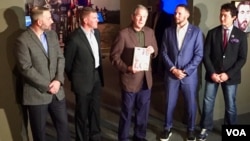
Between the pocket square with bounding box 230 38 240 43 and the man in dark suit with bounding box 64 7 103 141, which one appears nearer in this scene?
the man in dark suit with bounding box 64 7 103 141

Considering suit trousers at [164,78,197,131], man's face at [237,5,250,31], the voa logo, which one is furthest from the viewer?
man's face at [237,5,250,31]

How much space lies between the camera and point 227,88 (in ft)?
11.2

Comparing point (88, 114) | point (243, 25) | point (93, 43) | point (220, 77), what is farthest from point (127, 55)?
point (243, 25)

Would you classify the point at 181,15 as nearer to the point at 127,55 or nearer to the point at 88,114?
the point at 127,55

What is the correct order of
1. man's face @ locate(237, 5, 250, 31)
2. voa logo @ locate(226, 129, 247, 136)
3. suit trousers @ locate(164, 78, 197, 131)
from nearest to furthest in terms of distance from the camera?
voa logo @ locate(226, 129, 247, 136) → suit trousers @ locate(164, 78, 197, 131) → man's face @ locate(237, 5, 250, 31)

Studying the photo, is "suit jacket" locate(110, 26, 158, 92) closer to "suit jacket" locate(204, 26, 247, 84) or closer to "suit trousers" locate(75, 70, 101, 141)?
"suit trousers" locate(75, 70, 101, 141)

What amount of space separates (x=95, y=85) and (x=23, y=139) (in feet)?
2.79

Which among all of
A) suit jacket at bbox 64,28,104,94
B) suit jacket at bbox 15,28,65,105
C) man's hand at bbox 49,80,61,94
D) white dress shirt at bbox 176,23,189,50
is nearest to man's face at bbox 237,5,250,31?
white dress shirt at bbox 176,23,189,50

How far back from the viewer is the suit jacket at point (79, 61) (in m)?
3.00

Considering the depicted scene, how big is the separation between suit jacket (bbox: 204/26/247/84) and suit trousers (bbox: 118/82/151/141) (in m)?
0.71

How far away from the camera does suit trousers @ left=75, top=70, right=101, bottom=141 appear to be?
3.18 metres

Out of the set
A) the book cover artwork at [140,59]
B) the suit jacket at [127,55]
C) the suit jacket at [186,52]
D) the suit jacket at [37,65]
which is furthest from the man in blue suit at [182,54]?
the suit jacket at [37,65]

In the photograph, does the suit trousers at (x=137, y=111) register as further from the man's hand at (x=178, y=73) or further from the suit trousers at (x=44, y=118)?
the suit trousers at (x=44, y=118)

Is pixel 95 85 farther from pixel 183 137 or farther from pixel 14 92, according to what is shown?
pixel 183 137
